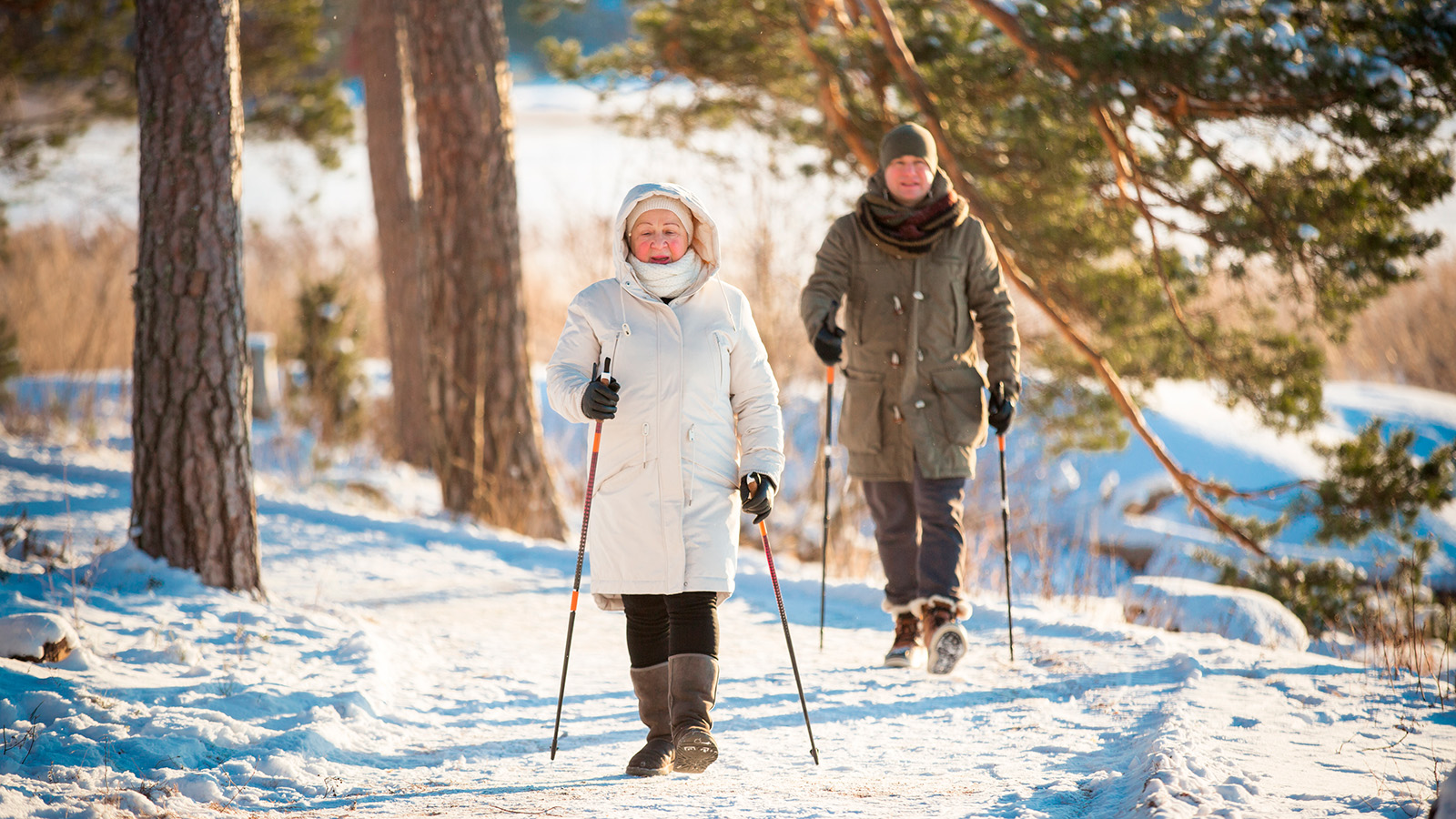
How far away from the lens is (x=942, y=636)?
14.3 ft

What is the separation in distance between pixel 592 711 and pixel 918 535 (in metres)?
1.62

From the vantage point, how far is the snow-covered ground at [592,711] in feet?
9.78

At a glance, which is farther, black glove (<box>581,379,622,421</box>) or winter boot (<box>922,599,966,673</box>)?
winter boot (<box>922,599,966,673</box>)

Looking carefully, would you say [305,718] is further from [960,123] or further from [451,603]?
[960,123]

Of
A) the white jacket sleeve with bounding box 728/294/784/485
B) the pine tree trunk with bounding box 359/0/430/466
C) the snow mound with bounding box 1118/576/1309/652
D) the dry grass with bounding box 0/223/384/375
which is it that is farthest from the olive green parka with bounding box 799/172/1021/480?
the dry grass with bounding box 0/223/384/375

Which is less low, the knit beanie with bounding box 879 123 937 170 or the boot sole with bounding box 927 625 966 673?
the knit beanie with bounding box 879 123 937 170

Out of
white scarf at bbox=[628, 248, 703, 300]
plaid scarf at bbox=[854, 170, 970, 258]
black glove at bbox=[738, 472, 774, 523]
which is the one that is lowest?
black glove at bbox=[738, 472, 774, 523]

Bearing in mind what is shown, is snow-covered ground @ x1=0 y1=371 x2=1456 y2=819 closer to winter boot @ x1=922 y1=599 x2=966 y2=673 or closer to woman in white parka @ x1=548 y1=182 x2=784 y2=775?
winter boot @ x1=922 y1=599 x2=966 y2=673

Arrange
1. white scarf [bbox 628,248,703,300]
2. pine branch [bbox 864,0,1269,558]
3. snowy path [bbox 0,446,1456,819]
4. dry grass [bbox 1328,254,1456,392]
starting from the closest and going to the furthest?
1. snowy path [bbox 0,446,1456,819]
2. white scarf [bbox 628,248,703,300]
3. pine branch [bbox 864,0,1269,558]
4. dry grass [bbox 1328,254,1456,392]

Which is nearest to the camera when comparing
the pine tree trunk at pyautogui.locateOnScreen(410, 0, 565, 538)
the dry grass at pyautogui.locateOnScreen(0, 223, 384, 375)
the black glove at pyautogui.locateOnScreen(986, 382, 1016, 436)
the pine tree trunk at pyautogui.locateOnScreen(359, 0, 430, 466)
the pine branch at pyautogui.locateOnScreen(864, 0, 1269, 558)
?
the black glove at pyautogui.locateOnScreen(986, 382, 1016, 436)

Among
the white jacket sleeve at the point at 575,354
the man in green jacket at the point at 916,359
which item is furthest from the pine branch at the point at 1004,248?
the white jacket sleeve at the point at 575,354

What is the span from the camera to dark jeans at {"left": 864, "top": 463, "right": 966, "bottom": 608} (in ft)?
14.8

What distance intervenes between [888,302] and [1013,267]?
2.85 meters

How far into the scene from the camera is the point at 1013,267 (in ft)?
23.5
